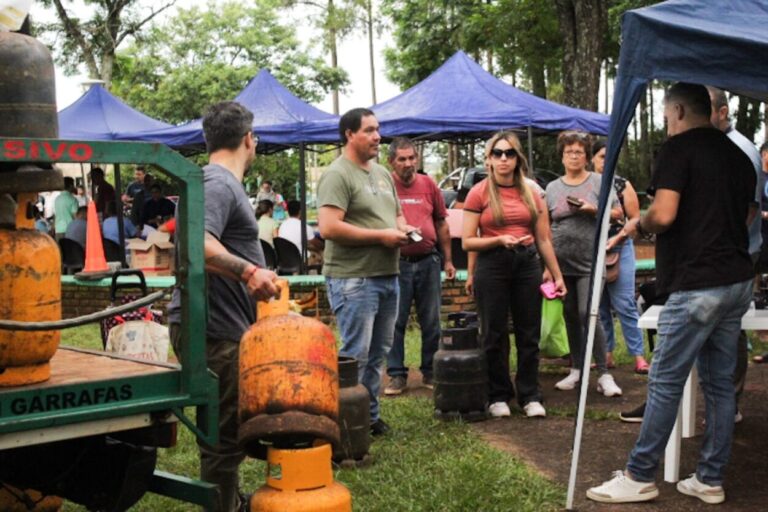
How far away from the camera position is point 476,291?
727cm

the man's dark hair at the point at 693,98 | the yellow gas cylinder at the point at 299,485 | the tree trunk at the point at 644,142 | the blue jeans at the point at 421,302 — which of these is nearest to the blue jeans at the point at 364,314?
the blue jeans at the point at 421,302

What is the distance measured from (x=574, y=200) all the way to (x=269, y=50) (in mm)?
48570

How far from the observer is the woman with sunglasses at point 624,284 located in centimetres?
809

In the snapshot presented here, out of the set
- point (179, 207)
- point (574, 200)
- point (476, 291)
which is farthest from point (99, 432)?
point (574, 200)

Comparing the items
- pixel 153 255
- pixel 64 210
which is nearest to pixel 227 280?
pixel 153 255

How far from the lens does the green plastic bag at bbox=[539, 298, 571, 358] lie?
27.6 feet

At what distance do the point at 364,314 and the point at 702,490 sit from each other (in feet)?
7.21

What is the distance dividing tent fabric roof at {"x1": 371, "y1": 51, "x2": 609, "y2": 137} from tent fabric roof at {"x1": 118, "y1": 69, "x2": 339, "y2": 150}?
3.85 feet

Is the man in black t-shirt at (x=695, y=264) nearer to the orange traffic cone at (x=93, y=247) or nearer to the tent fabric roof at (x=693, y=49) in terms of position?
the tent fabric roof at (x=693, y=49)

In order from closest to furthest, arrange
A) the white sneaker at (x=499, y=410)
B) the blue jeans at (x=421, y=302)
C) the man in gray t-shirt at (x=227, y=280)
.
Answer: the man in gray t-shirt at (x=227, y=280) → the white sneaker at (x=499, y=410) → the blue jeans at (x=421, y=302)

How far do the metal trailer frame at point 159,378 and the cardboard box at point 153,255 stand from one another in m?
11.4

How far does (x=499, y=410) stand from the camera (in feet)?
23.9

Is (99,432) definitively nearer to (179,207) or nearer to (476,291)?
(179,207)

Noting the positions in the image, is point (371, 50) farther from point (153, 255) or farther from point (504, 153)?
point (504, 153)
